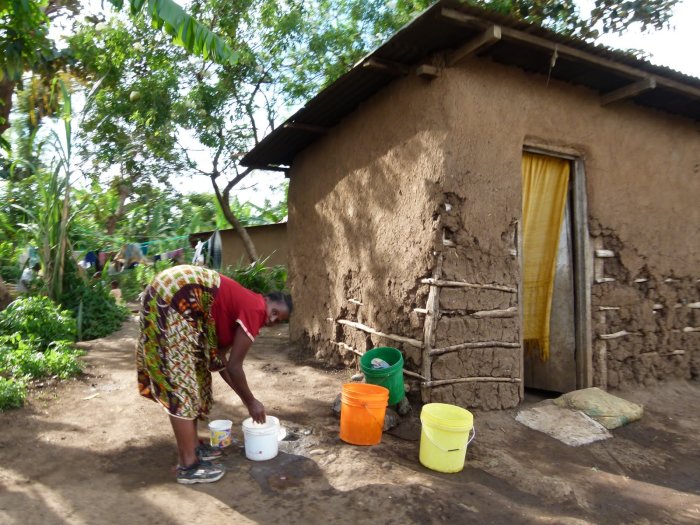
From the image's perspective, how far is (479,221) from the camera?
179 inches

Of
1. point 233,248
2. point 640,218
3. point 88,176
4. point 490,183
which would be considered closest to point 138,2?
point 490,183

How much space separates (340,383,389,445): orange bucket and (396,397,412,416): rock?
52 cm

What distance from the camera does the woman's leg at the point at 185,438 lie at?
301cm

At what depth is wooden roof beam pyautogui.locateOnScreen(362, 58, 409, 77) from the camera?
4.50 meters

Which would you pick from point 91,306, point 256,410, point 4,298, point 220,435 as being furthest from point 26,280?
point 256,410

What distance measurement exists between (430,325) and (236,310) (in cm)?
190

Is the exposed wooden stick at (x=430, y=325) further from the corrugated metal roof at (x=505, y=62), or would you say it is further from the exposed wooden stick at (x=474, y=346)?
the corrugated metal roof at (x=505, y=62)

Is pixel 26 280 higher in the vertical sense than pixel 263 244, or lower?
lower

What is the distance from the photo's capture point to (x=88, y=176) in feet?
40.4

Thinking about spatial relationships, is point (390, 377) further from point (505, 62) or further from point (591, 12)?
point (591, 12)

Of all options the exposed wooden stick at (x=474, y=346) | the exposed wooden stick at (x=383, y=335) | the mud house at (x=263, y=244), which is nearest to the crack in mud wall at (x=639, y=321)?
the exposed wooden stick at (x=474, y=346)

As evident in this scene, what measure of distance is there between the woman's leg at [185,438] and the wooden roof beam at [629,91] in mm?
4859

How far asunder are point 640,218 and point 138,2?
530 cm

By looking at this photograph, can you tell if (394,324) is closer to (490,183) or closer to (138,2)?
(490,183)
